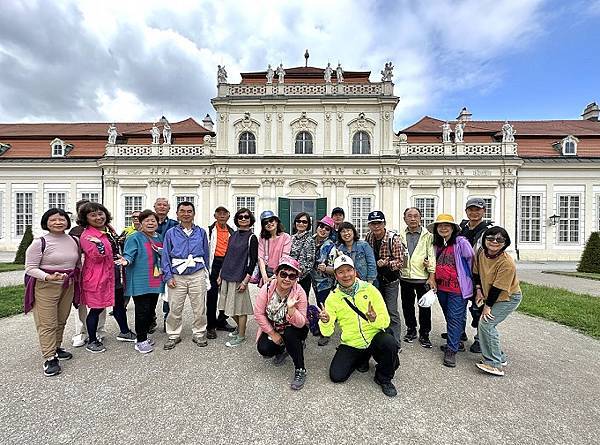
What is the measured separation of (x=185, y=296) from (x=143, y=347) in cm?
77

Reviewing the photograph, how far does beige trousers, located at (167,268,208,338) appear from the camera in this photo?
4.16m

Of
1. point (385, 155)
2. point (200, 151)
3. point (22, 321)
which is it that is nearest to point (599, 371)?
point (22, 321)

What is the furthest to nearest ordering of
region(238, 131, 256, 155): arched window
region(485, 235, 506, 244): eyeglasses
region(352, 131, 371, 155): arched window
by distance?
region(238, 131, 256, 155): arched window, region(352, 131, 371, 155): arched window, region(485, 235, 506, 244): eyeglasses

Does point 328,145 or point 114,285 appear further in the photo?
point 328,145

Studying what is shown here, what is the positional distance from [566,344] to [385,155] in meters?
15.7

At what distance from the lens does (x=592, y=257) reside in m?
13.4

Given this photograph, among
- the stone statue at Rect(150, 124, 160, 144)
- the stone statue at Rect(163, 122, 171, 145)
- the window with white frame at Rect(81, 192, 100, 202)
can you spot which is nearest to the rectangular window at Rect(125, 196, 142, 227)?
the window with white frame at Rect(81, 192, 100, 202)

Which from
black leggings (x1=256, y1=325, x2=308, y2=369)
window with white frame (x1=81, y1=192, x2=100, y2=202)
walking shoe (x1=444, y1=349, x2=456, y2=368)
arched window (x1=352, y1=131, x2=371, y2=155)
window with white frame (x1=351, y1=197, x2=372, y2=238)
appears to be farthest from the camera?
window with white frame (x1=81, y1=192, x2=100, y2=202)

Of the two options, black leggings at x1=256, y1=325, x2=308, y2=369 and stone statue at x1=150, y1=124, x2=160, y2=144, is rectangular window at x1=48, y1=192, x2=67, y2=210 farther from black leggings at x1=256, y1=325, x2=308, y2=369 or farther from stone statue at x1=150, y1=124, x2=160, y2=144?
black leggings at x1=256, y1=325, x2=308, y2=369

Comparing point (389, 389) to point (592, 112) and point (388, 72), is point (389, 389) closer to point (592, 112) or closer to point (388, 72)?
point (388, 72)

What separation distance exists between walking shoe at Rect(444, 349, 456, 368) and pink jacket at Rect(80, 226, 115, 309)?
13.3 ft

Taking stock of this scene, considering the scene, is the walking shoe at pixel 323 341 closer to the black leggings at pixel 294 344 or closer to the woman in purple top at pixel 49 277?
the black leggings at pixel 294 344

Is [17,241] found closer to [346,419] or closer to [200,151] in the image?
[200,151]

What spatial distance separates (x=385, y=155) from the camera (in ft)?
63.0
